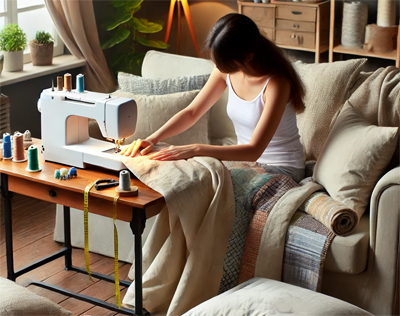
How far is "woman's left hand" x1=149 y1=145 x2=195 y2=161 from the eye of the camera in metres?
2.14

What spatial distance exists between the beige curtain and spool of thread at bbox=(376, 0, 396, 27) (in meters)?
1.87

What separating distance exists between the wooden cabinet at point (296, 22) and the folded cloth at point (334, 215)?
2.07 metres

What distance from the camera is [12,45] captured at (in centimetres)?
348

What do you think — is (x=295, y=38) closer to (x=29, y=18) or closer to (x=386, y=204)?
(x=29, y=18)

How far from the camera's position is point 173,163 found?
209 cm

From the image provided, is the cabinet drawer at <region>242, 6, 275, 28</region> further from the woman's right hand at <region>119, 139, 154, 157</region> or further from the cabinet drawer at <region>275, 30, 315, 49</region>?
the woman's right hand at <region>119, 139, 154, 157</region>

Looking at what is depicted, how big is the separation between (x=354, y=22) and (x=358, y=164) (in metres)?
2.04

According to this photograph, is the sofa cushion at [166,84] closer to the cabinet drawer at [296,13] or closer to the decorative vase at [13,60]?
the decorative vase at [13,60]

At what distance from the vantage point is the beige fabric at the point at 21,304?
149 centimetres

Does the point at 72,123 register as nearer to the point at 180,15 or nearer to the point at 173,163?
the point at 173,163

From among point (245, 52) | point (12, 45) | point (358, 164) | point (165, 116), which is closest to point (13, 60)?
point (12, 45)

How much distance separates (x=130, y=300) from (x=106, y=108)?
795 mm

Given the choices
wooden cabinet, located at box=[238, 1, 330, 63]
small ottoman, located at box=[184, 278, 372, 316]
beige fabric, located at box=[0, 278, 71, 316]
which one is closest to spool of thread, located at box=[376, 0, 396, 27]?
wooden cabinet, located at box=[238, 1, 330, 63]

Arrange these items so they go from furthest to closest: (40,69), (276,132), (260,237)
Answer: (40,69) < (276,132) < (260,237)
